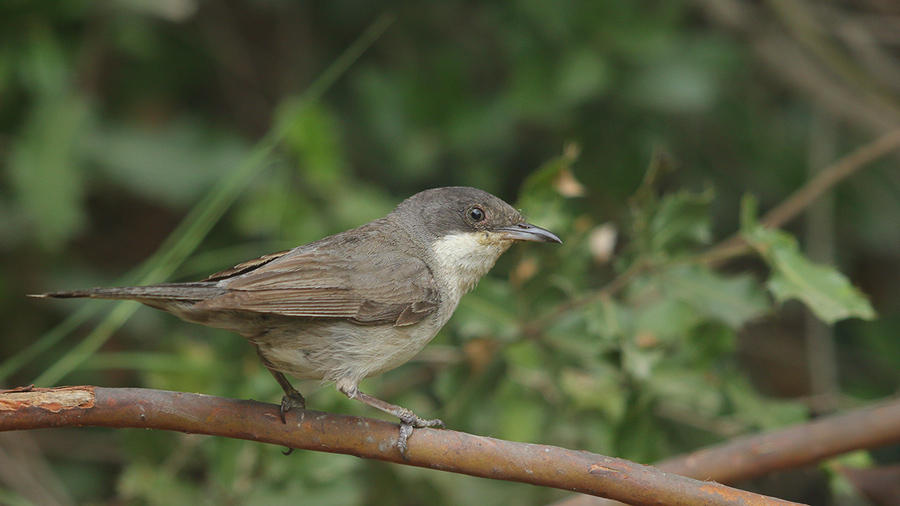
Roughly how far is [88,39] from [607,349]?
13.0 feet

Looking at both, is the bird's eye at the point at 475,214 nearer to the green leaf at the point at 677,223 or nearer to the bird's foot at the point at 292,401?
the green leaf at the point at 677,223

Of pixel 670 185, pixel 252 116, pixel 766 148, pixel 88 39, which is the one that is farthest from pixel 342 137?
pixel 766 148

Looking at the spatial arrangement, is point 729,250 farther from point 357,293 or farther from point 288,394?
point 288,394

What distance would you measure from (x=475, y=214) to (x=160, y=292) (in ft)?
4.27

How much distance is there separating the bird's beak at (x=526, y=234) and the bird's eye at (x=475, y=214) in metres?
0.08

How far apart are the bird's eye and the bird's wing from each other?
11.4 inches

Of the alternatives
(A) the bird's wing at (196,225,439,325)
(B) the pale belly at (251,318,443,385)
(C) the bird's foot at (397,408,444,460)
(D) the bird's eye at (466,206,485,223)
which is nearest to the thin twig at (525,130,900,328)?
(D) the bird's eye at (466,206,485,223)

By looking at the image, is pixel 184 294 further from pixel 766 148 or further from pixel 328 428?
pixel 766 148

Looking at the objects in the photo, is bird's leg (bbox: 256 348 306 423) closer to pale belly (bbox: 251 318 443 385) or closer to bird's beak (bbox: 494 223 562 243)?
pale belly (bbox: 251 318 443 385)

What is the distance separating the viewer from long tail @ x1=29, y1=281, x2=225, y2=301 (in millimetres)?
2445

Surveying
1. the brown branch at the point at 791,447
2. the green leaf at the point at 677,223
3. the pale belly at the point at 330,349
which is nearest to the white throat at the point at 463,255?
the pale belly at the point at 330,349

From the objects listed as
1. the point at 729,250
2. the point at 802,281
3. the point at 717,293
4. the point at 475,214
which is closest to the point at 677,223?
the point at 729,250

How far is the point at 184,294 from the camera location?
8.92 ft

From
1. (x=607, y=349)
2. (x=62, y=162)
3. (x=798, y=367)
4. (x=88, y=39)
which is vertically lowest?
(x=607, y=349)
